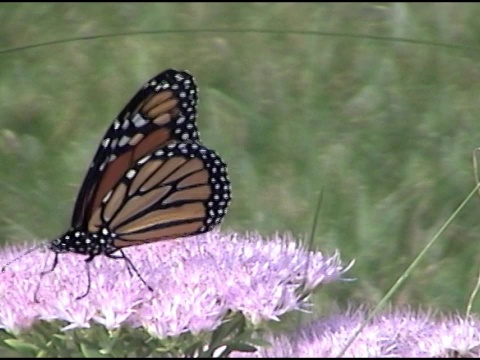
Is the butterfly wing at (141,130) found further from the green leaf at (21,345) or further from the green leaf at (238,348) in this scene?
the green leaf at (238,348)

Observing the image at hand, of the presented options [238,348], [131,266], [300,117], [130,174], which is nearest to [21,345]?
[131,266]

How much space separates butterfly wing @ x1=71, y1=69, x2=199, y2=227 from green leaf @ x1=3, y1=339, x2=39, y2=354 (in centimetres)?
47

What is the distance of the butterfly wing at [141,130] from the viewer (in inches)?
111

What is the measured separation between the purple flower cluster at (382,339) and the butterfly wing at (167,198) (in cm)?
43

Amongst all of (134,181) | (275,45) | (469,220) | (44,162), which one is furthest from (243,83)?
(134,181)

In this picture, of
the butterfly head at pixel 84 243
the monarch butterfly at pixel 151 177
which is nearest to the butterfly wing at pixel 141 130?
the monarch butterfly at pixel 151 177

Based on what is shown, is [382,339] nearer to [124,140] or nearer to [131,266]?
[131,266]

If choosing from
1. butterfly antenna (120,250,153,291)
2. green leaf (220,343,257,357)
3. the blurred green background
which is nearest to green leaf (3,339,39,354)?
butterfly antenna (120,250,153,291)

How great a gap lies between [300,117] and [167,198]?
168cm

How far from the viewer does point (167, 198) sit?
2973 millimetres

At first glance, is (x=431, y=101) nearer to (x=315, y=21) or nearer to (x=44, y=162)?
(x=315, y=21)

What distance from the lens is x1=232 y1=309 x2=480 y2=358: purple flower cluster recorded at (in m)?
2.37

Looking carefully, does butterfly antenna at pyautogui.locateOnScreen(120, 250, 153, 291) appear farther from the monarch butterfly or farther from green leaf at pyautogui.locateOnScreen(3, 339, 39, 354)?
green leaf at pyautogui.locateOnScreen(3, 339, 39, 354)

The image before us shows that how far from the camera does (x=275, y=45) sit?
5219 mm
